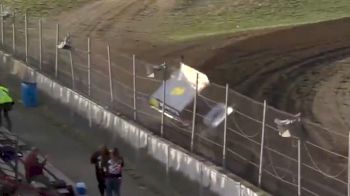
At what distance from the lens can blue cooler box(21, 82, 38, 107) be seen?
80.5 feet

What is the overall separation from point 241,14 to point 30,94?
1915cm

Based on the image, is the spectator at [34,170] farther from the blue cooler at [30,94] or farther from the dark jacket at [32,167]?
the blue cooler at [30,94]

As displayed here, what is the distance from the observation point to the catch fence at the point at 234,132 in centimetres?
1502

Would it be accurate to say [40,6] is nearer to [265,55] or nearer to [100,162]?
[265,55]

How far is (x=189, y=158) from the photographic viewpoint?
16.9 meters

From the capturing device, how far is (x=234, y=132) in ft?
53.1

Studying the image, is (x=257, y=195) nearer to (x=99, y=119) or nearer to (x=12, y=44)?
(x=99, y=119)

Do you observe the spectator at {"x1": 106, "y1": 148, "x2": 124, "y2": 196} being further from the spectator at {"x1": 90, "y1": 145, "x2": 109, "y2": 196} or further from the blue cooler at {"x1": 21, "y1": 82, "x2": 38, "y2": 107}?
the blue cooler at {"x1": 21, "y1": 82, "x2": 38, "y2": 107}

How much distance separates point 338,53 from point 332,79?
450 centimetres

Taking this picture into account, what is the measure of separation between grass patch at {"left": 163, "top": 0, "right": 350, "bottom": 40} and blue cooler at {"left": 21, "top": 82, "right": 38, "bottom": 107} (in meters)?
13.7

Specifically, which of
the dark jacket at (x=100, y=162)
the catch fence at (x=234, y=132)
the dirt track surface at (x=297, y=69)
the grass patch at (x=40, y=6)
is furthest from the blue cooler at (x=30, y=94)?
the grass patch at (x=40, y=6)

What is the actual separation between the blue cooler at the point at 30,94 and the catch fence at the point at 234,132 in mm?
1657

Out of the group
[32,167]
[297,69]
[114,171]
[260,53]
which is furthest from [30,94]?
[260,53]

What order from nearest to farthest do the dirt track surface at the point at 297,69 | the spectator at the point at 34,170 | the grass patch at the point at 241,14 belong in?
the spectator at the point at 34,170 → the dirt track surface at the point at 297,69 → the grass patch at the point at 241,14
